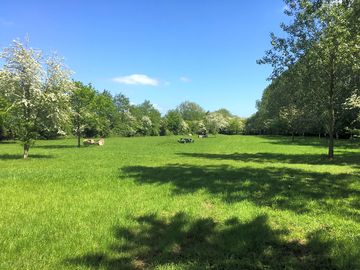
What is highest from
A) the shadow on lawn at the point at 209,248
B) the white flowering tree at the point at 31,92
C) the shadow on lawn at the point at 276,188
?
the white flowering tree at the point at 31,92

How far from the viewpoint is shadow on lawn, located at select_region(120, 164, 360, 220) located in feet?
28.0

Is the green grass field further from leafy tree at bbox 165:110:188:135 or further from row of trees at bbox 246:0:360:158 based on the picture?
leafy tree at bbox 165:110:188:135

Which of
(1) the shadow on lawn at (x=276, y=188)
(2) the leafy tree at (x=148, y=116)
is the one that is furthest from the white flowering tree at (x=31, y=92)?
(2) the leafy tree at (x=148, y=116)

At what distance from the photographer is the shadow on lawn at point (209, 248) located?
509cm

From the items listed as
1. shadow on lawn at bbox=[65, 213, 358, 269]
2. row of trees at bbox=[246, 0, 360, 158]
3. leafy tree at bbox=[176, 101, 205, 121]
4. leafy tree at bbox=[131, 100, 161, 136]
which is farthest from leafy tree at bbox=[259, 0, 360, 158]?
leafy tree at bbox=[176, 101, 205, 121]

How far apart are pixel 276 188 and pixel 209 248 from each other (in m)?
5.40

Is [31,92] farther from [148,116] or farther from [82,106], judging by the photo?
[148,116]

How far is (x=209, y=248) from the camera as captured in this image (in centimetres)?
572

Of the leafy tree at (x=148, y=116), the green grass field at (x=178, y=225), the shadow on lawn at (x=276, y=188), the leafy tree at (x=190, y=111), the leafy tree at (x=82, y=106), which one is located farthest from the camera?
the leafy tree at (x=190, y=111)

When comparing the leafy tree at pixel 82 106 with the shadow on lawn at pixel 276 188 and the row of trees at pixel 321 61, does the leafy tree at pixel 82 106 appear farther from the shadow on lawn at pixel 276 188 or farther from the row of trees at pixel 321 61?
the shadow on lawn at pixel 276 188

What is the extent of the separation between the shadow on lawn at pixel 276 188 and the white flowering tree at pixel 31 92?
12.0m

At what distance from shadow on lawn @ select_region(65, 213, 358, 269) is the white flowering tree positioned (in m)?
17.9

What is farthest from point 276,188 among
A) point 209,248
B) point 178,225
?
point 209,248

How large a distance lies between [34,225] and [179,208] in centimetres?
314
